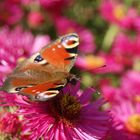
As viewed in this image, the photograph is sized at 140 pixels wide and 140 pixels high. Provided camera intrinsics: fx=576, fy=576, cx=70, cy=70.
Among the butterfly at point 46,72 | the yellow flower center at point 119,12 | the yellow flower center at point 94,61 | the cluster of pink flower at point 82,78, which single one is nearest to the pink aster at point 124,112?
the cluster of pink flower at point 82,78

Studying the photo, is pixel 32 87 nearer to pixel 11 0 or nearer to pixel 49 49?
pixel 49 49

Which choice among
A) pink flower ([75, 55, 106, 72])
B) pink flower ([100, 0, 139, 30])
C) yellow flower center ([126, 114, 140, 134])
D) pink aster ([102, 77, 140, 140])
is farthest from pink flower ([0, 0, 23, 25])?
yellow flower center ([126, 114, 140, 134])

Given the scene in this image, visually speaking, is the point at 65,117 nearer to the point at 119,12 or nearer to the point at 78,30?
the point at 78,30

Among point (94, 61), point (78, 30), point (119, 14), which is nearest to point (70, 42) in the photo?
point (94, 61)

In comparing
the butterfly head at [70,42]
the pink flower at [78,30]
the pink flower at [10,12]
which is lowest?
the butterfly head at [70,42]

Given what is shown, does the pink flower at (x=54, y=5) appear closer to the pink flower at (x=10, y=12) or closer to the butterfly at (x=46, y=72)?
the pink flower at (x=10, y=12)

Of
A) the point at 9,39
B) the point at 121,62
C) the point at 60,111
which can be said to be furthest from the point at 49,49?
the point at 121,62
